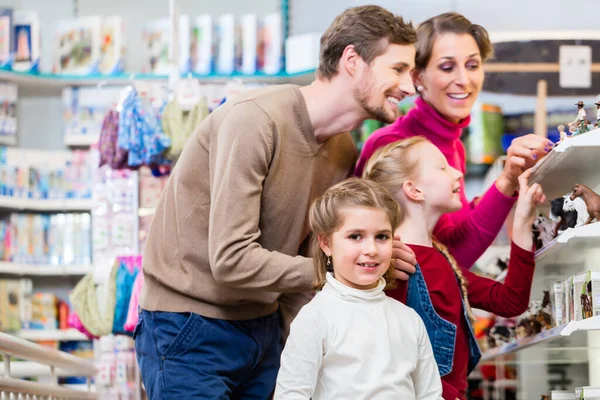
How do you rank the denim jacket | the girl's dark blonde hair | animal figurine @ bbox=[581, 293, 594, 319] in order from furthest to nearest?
the girl's dark blonde hair → the denim jacket → animal figurine @ bbox=[581, 293, 594, 319]

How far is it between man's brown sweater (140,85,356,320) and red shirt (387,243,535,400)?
32 centimetres

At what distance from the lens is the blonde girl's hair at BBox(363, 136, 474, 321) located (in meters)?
2.46

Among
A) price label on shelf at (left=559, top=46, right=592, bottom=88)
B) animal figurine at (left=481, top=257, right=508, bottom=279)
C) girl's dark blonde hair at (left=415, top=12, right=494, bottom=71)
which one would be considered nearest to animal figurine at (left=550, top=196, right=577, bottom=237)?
girl's dark blonde hair at (left=415, top=12, right=494, bottom=71)

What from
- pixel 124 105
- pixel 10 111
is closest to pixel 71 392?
pixel 124 105

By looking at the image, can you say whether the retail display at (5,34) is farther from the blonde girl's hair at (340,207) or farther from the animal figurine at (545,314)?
the blonde girl's hair at (340,207)

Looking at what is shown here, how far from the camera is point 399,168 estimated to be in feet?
8.11

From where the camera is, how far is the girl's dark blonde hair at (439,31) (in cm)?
300

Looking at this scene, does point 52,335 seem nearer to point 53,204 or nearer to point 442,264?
point 53,204

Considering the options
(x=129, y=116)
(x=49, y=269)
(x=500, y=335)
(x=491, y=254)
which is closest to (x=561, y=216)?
(x=500, y=335)

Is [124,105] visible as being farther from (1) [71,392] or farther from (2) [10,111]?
(2) [10,111]

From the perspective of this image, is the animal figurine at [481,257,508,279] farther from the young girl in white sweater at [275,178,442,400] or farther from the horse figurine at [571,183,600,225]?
the young girl in white sweater at [275,178,442,400]

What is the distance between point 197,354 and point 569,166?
1063 mm

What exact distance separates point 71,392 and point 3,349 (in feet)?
3.71

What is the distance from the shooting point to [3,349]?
2.71 meters
